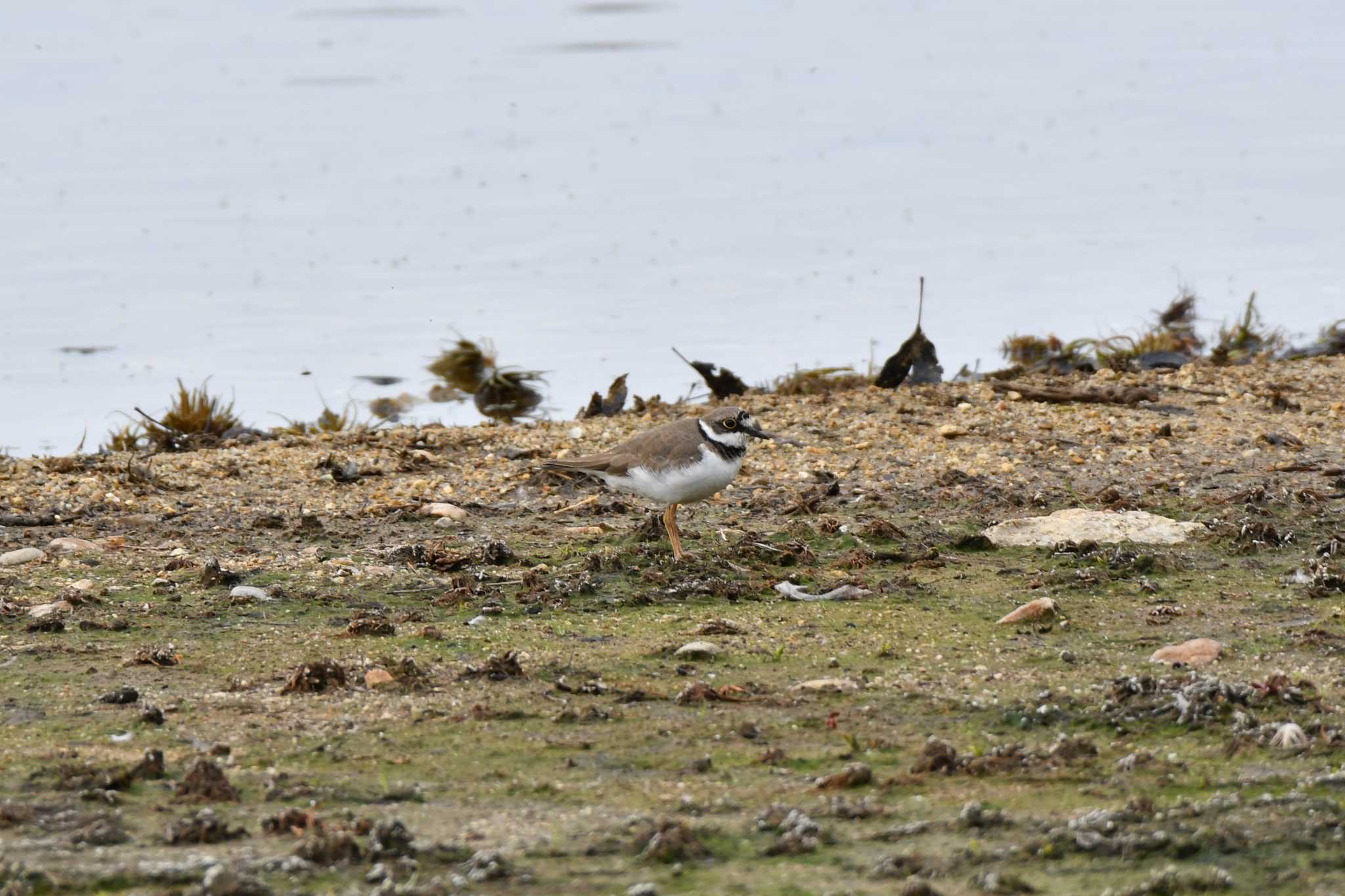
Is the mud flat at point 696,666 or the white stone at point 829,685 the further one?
the white stone at point 829,685

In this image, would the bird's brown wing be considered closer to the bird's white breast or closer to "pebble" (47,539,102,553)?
the bird's white breast

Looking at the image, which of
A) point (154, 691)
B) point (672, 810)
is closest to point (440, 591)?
point (154, 691)

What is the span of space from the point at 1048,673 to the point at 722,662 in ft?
3.34

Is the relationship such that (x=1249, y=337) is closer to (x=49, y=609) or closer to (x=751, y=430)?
(x=751, y=430)

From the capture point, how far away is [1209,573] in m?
6.27

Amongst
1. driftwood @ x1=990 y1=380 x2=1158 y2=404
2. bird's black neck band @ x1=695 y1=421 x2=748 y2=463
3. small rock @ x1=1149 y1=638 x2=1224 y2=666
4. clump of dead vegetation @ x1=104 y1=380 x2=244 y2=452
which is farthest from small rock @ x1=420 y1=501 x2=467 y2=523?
small rock @ x1=1149 y1=638 x2=1224 y2=666

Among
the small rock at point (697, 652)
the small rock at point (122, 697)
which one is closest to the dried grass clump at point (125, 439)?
the small rock at point (122, 697)

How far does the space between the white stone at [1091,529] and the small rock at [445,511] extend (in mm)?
2311

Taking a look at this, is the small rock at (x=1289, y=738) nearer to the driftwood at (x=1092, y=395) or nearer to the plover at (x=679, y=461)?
the plover at (x=679, y=461)

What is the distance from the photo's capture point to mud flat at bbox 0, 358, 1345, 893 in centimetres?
379

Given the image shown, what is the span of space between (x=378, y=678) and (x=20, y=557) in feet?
7.62

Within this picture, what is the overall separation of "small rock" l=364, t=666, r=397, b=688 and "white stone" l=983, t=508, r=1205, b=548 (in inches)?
109

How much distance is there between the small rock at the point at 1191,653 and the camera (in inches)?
203

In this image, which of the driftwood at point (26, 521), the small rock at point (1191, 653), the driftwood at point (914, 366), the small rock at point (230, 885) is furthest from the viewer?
the driftwood at point (914, 366)
